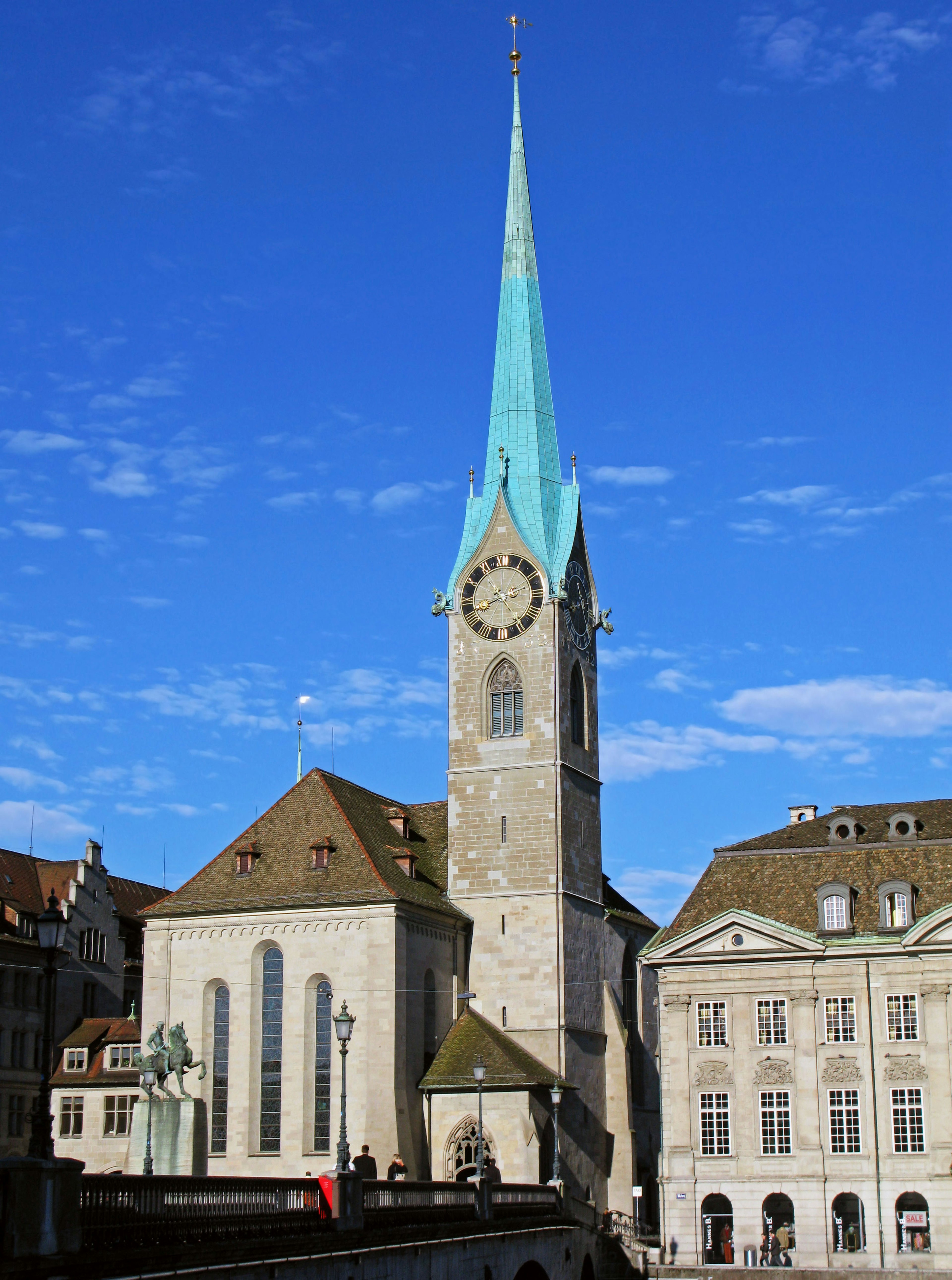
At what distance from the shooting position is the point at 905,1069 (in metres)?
52.3

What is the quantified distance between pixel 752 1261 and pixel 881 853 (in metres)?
13.5

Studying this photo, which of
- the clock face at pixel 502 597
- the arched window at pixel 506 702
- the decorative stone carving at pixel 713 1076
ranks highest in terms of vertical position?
the clock face at pixel 502 597

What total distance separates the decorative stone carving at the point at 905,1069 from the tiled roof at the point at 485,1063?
33.6ft

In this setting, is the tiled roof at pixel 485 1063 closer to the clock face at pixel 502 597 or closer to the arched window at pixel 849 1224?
the arched window at pixel 849 1224

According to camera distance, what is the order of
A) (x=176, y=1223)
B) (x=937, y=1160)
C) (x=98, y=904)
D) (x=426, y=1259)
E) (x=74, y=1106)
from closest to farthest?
(x=176, y=1223), (x=426, y=1259), (x=937, y=1160), (x=74, y=1106), (x=98, y=904)

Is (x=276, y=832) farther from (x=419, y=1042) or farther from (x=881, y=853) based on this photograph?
(x=881, y=853)

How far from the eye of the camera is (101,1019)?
64.5 meters

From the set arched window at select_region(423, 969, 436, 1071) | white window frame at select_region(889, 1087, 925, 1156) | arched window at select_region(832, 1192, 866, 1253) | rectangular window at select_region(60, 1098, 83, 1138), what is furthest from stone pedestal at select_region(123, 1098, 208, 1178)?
rectangular window at select_region(60, 1098, 83, 1138)

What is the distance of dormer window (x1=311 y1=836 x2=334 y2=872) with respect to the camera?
58219 millimetres

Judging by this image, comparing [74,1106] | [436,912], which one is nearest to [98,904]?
[74,1106]

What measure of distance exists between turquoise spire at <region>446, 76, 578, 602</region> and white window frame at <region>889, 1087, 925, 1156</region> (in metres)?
21.8

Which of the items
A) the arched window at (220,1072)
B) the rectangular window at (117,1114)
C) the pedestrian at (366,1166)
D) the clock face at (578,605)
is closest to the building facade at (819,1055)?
the clock face at (578,605)

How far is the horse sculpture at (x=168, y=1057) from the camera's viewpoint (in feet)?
128

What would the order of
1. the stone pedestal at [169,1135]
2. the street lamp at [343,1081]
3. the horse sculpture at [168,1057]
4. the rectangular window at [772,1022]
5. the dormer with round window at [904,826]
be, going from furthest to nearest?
the dormer with round window at [904,826] → the rectangular window at [772,1022] → the horse sculpture at [168,1057] → the stone pedestal at [169,1135] → the street lamp at [343,1081]
